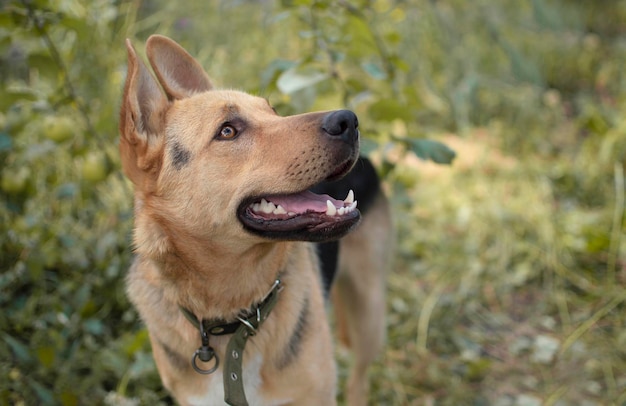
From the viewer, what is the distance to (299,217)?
7.04 feet

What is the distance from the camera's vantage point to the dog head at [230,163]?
211 cm

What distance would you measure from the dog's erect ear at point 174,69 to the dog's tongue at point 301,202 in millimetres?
865

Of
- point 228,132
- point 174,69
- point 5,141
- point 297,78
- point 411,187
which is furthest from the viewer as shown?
point 411,187

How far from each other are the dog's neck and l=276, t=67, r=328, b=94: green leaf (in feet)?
2.86

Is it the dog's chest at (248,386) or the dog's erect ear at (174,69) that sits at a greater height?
the dog's erect ear at (174,69)

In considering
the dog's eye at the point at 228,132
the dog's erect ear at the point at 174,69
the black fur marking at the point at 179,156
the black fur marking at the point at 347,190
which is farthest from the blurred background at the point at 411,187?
the black fur marking at the point at 179,156

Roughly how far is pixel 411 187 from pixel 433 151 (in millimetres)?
1691

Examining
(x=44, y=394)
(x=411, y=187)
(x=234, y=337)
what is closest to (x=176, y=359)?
(x=234, y=337)

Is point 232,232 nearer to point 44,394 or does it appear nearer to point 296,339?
point 296,339

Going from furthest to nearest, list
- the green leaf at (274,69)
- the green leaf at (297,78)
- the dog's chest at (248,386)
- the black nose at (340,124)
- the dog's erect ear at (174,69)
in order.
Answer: the green leaf at (274,69) → the green leaf at (297,78) → the dog's erect ear at (174,69) → the dog's chest at (248,386) → the black nose at (340,124)

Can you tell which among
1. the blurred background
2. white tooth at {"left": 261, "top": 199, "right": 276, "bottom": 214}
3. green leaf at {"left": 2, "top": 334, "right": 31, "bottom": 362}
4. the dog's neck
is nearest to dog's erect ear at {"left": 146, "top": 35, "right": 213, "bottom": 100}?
the blurred background

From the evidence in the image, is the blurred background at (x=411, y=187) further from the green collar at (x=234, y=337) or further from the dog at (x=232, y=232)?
the green collar at (x=234, y=337)

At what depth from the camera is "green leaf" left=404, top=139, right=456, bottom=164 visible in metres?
3.23

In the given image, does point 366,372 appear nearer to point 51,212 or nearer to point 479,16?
point 51,212
